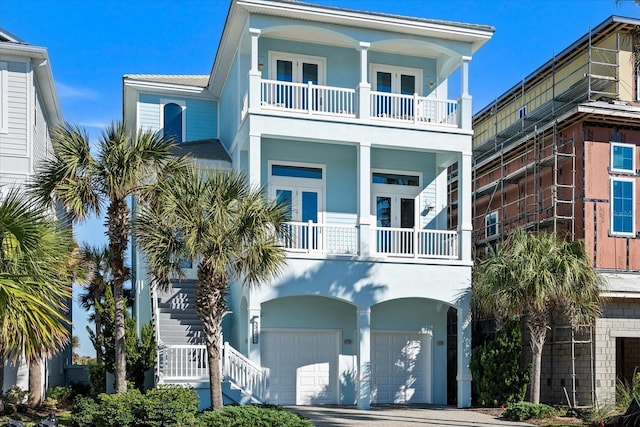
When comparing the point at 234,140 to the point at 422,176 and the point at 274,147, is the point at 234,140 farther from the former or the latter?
the point at 422,176

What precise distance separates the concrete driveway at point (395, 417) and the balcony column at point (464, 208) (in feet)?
14.8

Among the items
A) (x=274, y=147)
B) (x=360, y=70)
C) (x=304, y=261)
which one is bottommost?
(x=304, y=261)

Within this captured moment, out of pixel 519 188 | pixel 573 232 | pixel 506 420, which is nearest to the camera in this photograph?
pixel 506 420

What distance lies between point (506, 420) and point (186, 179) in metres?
9.77

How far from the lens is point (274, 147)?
21734 millimetres

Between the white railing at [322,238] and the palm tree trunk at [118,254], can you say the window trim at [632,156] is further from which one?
the palm tree trunk at [118,254]

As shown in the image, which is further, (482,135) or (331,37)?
(482,135)

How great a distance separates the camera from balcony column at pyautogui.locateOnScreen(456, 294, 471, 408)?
2039 cm

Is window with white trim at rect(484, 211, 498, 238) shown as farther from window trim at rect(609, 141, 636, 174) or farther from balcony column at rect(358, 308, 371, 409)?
balcony column at rect(358, 308, 371, 409)

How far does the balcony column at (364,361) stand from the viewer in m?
19.6


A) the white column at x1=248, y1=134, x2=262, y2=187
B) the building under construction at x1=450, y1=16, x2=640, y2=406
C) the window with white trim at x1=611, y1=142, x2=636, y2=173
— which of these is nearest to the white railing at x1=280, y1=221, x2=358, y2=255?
the white column at x1=248, y1=134, x2=262, y2=187

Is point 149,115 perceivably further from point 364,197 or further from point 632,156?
point 632,156

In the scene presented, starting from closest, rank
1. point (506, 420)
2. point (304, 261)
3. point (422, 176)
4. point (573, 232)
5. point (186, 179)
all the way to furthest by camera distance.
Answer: point (186, 179), point (506, 420), point (304, 261), point (573, 232), point (422, 176)

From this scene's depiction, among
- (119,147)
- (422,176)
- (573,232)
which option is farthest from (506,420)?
(119,147)
